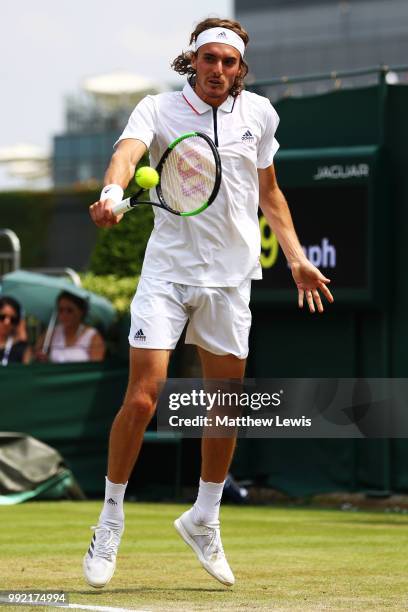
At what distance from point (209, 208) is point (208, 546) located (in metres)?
1.38

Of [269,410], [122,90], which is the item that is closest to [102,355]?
[269,410]

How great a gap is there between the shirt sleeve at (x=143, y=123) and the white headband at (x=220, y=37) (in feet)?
1.02

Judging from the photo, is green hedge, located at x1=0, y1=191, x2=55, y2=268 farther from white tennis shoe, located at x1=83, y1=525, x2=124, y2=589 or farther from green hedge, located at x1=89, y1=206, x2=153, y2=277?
white tennis shoe, located at x1=83, y1=525, x2=124, y2=589

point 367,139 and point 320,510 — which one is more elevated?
point 367,139

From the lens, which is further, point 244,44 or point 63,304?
point 63,304

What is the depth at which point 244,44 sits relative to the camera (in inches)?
233

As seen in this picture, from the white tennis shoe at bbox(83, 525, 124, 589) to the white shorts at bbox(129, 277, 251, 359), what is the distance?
738 mm

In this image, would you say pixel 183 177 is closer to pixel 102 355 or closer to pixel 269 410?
pixel 269 410

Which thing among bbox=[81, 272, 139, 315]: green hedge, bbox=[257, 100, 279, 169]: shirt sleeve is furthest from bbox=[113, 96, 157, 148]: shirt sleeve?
bbox=[81, 272, 139, 315]: green hedge

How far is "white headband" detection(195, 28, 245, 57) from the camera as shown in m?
5.79

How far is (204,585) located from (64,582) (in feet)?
1.86

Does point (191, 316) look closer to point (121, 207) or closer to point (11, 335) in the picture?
point (121, 207)

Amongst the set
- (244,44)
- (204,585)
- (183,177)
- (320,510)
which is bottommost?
(320,510)

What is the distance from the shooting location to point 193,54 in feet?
19.5
